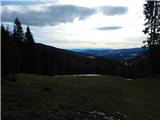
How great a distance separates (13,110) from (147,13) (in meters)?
46.0

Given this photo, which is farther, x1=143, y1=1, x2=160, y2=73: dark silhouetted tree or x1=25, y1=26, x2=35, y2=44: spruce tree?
x1=25, y1=26, x2=35, y2=44: spruce tree

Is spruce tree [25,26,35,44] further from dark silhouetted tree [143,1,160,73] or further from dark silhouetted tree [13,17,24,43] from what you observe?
dark silhouetted tree [143,1,160,73]

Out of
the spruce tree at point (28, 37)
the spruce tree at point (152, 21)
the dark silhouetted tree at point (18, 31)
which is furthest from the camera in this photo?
the dark silhouetted tree at point (18, 31)

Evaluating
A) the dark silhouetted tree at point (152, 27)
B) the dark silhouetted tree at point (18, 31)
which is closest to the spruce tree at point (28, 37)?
the dark silhouetted tree at point (18, 31)

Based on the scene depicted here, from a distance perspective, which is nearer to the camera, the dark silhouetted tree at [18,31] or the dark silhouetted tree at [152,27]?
the dark silhouetted tree at [152,27]

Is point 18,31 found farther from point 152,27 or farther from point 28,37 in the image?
point 152,27

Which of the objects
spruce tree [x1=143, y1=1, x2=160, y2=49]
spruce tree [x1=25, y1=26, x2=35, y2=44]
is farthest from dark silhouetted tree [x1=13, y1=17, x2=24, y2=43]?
spruce tree [x1=143, y1=1, x2=160, y2=49]

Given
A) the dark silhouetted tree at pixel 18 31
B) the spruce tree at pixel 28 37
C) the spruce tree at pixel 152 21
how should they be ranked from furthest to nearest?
the dark silhouetted tree at pixel 18 31, the spruce tree at pixel 28 37, the spruce tree at pixel 152 21

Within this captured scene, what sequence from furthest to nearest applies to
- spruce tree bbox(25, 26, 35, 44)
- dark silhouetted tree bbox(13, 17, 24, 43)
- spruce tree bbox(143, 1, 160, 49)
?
dark silhouetted tree bbox(13, 17, 24, 43)
spruce tree bbox(25, 26, 35, 44)
spruce tree bbox(143, 1, 160, 49)

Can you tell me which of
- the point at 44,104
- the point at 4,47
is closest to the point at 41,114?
the point at 44,104

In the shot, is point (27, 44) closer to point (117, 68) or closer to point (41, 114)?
point (41, 114)

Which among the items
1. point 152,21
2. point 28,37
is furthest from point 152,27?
point 28,37

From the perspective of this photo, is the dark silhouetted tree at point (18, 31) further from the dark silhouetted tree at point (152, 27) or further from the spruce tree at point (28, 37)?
the dark silhouetted tree at point (152, 27)

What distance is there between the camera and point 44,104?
19547 mm
